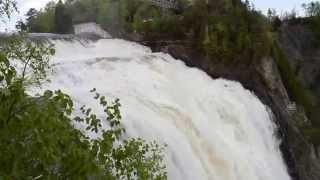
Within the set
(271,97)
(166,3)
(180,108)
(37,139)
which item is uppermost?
(166,3)

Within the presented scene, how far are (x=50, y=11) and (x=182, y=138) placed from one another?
17.8 meters

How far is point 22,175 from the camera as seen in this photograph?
3541 millimetres

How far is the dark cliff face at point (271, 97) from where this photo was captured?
19.0m

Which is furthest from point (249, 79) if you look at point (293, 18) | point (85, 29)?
point (293, 18)

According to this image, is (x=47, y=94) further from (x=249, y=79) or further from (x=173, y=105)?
(x=249, y=79)

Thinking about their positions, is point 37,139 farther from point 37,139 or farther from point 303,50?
point 303,50

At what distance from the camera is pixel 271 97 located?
2092 cm

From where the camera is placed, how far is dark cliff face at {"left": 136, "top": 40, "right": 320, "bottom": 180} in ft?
62.2

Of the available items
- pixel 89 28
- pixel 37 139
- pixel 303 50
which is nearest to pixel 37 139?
pixel 37 139

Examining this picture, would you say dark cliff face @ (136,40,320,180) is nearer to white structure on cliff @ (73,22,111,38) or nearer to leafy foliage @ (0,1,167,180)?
white structure on cliff @ (73,22,111,38)

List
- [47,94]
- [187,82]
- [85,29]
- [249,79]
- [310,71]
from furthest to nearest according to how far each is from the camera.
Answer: [310,71] → [85,29] → [249,79] → [187,82] → [47,94]

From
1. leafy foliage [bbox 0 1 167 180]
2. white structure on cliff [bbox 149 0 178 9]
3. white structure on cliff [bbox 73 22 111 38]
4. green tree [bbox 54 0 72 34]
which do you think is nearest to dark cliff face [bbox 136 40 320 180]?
white structure on cliff [bbox 73 22 111 38]

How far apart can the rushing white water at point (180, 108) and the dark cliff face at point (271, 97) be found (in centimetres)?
65

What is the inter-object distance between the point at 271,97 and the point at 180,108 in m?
7.85
